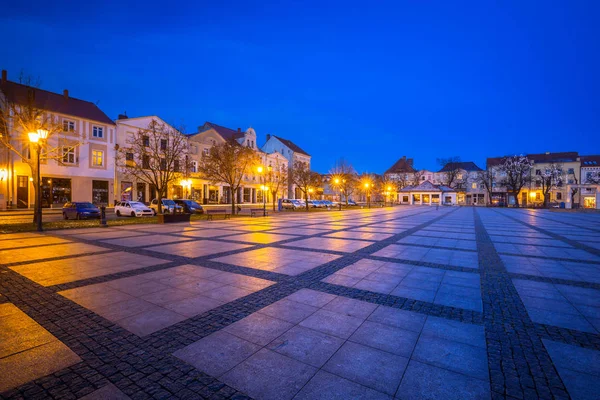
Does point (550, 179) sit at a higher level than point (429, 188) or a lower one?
higher

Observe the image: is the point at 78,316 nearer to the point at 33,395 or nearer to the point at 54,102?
the point at 33,395

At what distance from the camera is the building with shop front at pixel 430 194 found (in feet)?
242

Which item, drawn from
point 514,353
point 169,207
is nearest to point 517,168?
point 169,207

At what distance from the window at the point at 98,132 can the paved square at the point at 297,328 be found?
1456 inches

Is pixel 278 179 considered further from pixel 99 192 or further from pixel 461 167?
pixel 461 167

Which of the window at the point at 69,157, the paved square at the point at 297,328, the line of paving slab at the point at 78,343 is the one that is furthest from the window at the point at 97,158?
the line of paving slab at the point at 78,343

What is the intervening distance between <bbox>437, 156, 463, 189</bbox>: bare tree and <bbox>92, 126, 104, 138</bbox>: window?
80.1 metres

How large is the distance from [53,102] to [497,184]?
9464 cm

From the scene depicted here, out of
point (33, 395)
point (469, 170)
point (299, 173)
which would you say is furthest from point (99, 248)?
point (469, 170)

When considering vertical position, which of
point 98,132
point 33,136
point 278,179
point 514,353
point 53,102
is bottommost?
point 514,353

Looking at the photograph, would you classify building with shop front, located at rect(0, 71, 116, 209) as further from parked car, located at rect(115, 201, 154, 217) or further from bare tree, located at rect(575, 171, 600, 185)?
bare tree, located at rect(575, 171, 600, 185)

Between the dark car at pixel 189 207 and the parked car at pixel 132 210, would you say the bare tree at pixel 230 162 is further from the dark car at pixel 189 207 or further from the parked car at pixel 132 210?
the parked car at pixel 132 210

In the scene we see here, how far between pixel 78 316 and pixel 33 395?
6.55 feet

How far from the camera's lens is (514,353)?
11.6 feet
